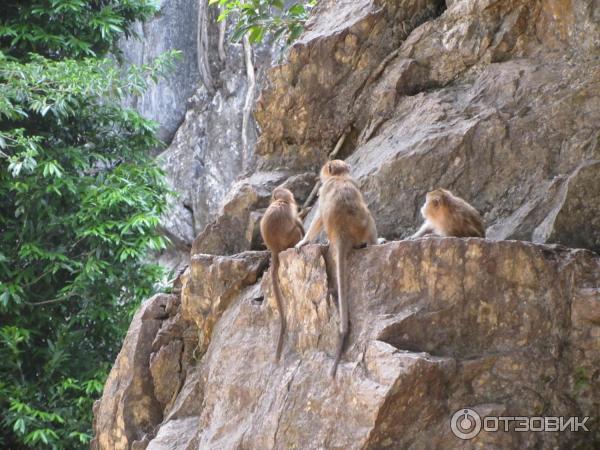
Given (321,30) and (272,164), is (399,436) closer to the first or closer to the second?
(272,164)

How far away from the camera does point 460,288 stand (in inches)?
212

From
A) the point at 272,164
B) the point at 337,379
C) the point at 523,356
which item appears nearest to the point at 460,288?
the point at 523,356

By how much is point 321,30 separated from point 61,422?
18.0 ft

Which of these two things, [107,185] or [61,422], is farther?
[107,185]

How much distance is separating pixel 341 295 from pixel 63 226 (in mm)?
6533

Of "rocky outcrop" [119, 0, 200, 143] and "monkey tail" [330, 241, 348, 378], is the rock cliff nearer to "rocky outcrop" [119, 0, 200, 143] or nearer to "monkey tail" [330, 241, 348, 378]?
"monkey tail" [330, 241, 348, 378]

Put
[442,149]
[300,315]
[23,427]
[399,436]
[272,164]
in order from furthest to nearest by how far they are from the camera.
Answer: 1. [23,427]
2. [272,164]
3. [442,149]
4. [300,315]
5. [399,436]

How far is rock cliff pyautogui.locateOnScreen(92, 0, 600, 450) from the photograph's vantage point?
523 centimetres

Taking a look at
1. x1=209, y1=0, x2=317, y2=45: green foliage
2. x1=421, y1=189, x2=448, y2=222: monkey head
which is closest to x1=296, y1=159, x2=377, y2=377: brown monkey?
x1=421, y1=189, x2=448, y2=222: monkey head

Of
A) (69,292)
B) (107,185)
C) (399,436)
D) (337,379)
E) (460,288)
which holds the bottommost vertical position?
(399,436)

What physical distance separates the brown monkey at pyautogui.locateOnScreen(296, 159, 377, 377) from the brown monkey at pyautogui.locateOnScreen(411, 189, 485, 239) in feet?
1.48

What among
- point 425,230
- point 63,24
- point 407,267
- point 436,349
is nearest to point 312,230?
point 425,230

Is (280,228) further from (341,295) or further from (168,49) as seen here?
(168,49)

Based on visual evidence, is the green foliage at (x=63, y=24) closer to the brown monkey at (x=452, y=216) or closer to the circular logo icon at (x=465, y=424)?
the brown monkey at (x=452, y=216)
